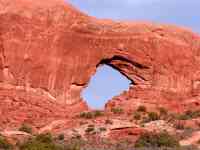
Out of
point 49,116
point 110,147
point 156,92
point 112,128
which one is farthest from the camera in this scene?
point 156,92

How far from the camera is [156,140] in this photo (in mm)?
44375

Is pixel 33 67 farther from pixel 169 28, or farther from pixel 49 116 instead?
pixel 169 28

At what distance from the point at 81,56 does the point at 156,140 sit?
1209cm

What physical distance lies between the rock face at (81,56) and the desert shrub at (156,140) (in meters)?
9.29

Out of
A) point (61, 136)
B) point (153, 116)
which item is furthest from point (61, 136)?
point (153, 116)

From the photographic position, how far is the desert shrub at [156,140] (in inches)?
1698

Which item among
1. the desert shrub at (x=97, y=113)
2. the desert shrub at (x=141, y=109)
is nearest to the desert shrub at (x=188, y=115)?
the desert shrub at (x=141, y=109)

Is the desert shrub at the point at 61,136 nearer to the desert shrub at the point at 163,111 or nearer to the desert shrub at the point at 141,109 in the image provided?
the desert shrub at the point at 141,109

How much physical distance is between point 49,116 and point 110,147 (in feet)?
37.1

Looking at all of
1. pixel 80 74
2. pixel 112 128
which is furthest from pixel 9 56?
pixel 112 128

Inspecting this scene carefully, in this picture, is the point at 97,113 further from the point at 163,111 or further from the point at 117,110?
the point at 163,111

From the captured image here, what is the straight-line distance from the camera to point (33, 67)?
53.1 m

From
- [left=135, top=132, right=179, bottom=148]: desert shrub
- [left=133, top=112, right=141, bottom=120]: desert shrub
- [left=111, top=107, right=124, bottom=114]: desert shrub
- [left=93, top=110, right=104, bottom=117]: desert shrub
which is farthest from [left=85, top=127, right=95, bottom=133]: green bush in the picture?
[left=111, top=107, right=124, bottom=114]: desert shrub

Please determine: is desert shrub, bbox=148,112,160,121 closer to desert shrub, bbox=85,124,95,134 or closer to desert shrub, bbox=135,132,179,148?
desert shrub, bbox=85,124,95,134
